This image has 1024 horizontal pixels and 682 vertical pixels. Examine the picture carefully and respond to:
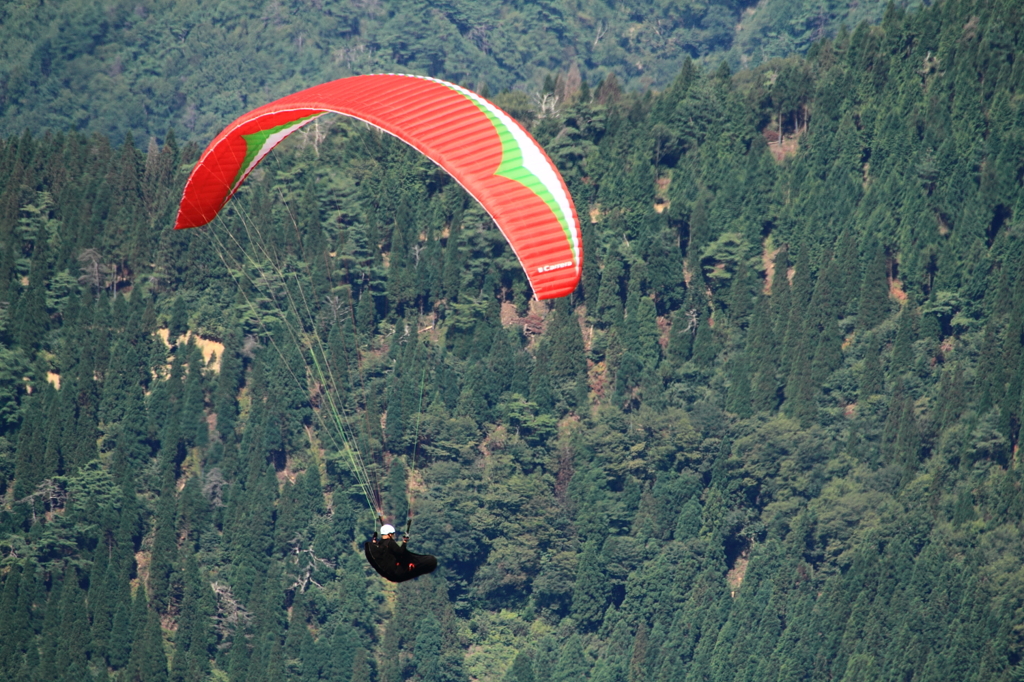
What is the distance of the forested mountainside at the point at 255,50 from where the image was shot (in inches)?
4518

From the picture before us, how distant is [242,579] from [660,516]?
13887 millimetres

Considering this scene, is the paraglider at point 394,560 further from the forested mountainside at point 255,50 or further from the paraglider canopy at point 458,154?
the forested mountainside at point 255,50

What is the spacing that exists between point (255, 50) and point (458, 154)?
86.0m

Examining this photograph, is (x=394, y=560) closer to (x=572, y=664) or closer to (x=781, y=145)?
(x=572, y=664)

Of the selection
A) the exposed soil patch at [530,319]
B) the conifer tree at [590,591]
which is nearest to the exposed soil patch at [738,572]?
the conifer tree at [590,591]

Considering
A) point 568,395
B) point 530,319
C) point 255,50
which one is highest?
point 255,50

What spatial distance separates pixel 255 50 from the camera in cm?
11681

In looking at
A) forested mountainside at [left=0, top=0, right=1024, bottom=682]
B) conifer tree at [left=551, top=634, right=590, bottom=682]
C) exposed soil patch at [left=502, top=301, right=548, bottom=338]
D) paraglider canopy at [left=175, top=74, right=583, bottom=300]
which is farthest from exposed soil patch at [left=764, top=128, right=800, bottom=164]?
paraglider canopy at [left=175, top=74, right=583, bottom=300]

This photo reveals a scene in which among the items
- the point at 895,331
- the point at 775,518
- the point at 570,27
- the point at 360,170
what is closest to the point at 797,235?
the point at 895,331

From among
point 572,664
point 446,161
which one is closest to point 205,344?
point 572,664

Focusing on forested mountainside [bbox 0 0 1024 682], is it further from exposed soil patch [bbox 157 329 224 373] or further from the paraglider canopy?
the paraglider canopy

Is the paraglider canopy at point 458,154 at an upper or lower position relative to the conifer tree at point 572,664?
upper

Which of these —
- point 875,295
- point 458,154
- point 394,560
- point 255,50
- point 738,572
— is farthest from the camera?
point 255,50

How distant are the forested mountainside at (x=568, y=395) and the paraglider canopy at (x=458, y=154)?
112 ft
